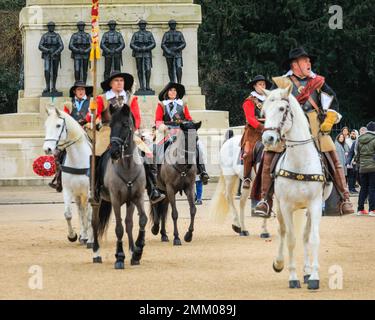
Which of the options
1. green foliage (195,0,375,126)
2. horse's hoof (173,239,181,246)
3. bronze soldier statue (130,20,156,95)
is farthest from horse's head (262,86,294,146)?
green foliage (195,0,375,126)

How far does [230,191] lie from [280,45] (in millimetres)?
34685

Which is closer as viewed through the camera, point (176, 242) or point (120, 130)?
point (120, 130)

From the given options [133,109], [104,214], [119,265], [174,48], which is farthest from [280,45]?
[119,265]

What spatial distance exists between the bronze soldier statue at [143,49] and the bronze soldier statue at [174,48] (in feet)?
1.56

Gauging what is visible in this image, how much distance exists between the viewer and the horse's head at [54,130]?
68.7ft

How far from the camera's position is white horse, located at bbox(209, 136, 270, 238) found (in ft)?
78.4

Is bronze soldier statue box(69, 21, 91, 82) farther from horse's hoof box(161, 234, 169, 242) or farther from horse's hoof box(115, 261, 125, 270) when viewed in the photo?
horse's hoof box(115, 261, 125, 270)

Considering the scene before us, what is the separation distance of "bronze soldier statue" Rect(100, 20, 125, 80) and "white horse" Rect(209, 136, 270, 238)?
18544 millimetres

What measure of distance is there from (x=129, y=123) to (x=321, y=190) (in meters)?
3.34

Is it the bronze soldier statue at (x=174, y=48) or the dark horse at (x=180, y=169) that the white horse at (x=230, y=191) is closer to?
the dark horse at (x=180, y=169)

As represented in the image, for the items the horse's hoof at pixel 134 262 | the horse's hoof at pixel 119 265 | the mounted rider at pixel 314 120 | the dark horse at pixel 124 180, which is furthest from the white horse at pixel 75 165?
the mounted rider at pixel 314 120

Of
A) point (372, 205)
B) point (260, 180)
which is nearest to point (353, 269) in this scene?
point (260, 180)

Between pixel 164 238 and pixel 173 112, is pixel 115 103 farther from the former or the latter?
pixel 164 238

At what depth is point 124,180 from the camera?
18.5m
